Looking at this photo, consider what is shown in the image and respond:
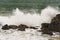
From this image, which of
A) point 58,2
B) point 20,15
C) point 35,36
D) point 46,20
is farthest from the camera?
point 58,2

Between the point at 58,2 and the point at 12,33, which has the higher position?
the point at 58,2

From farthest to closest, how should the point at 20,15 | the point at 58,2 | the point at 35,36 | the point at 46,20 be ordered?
the point at 58,2 → the point at 20,15 → the point at 46,20 → the point at 35,36

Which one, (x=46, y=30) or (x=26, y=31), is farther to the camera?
(x=26, y=31)

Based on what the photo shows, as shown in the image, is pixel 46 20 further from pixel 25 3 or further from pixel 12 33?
pixel 25 3

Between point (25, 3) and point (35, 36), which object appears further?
point (25, 3)

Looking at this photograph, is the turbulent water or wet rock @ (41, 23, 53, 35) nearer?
the turbulent water

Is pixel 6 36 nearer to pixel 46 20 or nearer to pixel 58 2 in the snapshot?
pixel 46 20

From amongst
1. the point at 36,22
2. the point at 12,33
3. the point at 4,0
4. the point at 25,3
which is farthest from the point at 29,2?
the point at 12,33

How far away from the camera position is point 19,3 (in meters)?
24.2

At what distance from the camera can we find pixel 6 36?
35.9 feet

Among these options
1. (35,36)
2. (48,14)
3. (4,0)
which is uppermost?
(4,0)

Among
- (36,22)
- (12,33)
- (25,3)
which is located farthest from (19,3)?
(12,33)

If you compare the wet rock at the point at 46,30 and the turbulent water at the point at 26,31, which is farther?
the wet rock at the point at 46,30

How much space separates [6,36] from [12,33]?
62 centimetres
